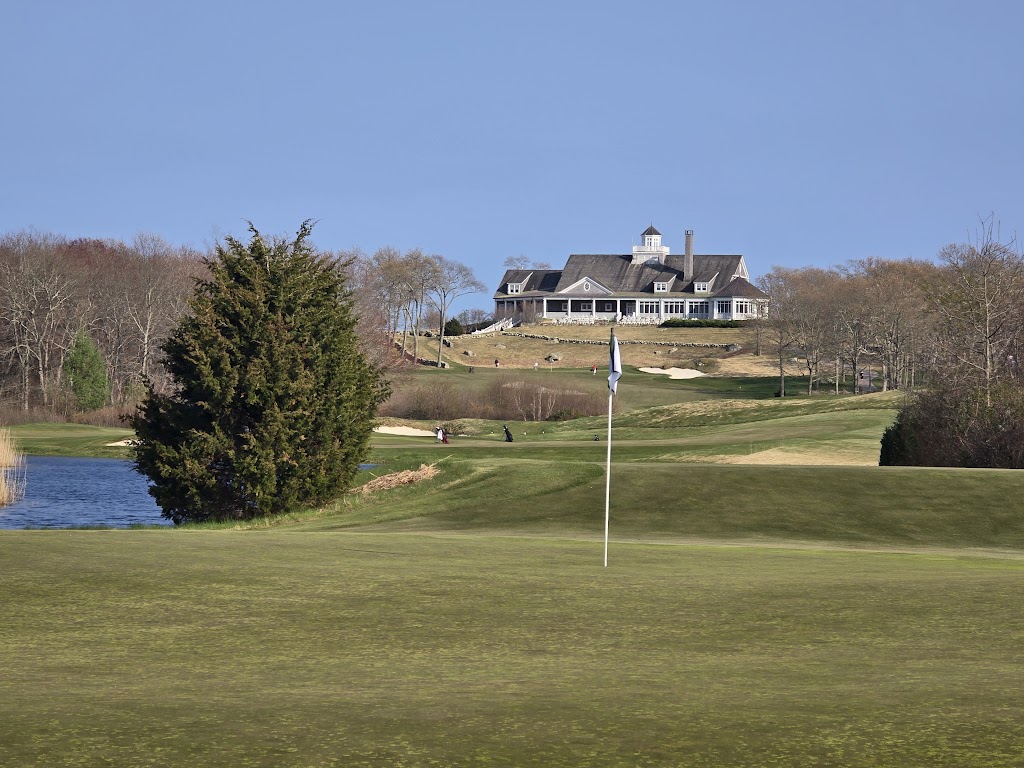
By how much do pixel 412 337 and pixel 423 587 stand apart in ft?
399

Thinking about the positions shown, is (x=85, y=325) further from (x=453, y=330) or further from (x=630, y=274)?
(x=630, y=274)

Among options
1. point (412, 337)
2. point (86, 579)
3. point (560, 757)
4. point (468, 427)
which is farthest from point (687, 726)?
point (412, 337)

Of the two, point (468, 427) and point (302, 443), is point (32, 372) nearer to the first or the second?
point (468, 427)

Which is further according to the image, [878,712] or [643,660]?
[643,660]

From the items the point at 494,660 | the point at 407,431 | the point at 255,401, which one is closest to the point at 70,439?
the point at 407,431

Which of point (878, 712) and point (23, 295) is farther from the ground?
point (23, 295)

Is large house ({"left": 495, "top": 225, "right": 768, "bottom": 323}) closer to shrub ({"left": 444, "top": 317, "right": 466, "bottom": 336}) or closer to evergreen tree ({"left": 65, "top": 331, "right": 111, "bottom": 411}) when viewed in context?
shrub ({"left": 444, "top": 317, "right": 466, "bottom": 336})

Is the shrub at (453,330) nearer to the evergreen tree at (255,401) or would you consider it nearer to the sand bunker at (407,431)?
the sand bunker at (407,431)

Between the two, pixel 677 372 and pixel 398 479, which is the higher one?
pixel 677 372

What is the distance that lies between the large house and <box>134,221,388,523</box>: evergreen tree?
407 ft

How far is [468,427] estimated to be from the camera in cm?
7300

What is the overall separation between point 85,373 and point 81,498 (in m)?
40.4

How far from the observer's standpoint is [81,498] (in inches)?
Result: 1704

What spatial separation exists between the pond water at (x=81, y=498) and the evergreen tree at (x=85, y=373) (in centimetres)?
2347
